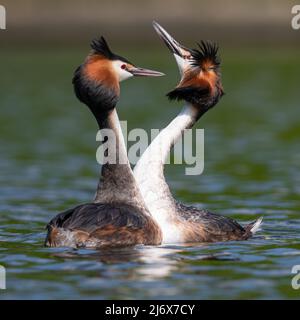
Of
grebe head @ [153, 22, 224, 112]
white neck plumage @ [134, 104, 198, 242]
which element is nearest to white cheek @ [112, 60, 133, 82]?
grebe head @ [153, 22, 224, 112]

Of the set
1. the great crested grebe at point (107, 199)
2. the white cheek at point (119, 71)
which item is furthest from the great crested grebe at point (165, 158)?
the white cheek at point (119, 71)

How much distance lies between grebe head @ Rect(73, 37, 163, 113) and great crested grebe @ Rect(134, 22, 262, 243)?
920 millimetres

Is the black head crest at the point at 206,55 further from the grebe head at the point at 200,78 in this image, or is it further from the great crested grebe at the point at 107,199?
the great crested grebe at the point at 107,199

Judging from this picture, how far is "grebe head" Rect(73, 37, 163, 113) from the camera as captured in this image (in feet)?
39.3

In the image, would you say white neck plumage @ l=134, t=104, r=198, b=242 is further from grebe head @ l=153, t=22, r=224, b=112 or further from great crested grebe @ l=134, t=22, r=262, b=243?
grebe head @ l=153, t=22, r=224, b=112

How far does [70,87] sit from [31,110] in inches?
272

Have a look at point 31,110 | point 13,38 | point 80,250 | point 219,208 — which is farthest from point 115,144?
point 13,38

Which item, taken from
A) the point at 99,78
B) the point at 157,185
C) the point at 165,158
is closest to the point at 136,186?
the point at 157,185

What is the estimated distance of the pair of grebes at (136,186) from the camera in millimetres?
11602

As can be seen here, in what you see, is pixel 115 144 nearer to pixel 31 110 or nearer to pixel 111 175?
pixel 111 175

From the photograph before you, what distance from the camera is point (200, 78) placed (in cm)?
1288

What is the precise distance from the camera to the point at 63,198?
54.2 ft

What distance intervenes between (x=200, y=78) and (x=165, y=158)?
3.22 ft

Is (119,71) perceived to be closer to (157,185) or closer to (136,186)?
(136,186)
